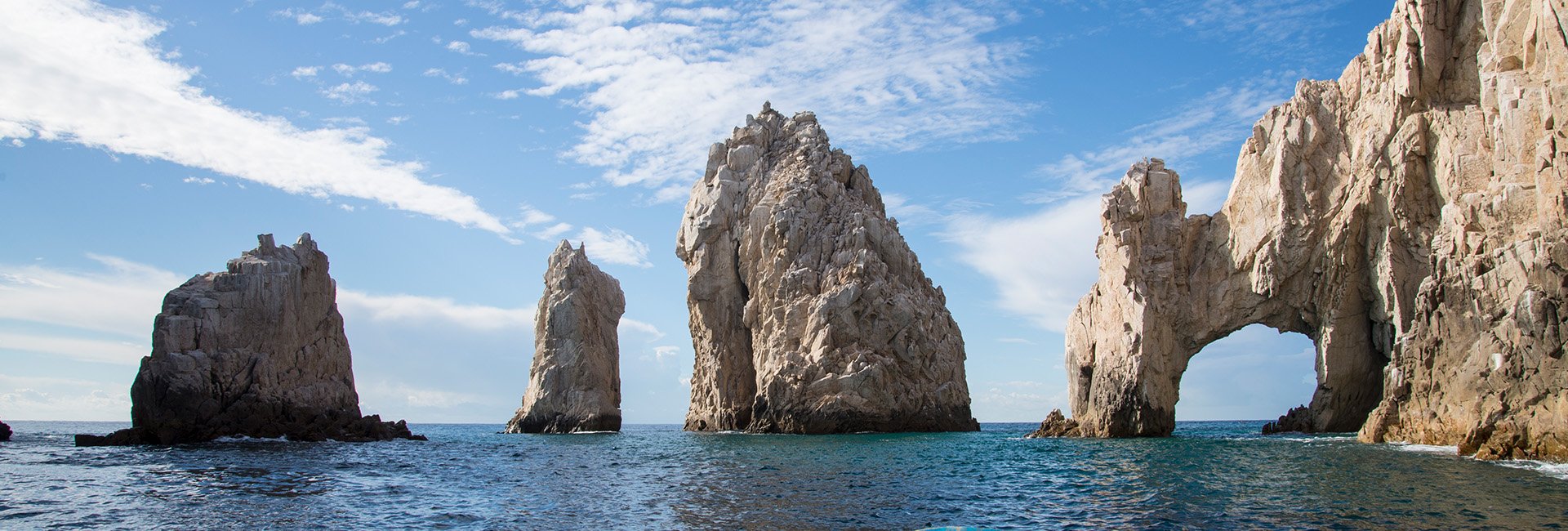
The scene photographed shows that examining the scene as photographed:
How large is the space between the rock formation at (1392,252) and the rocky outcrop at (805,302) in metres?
16.6

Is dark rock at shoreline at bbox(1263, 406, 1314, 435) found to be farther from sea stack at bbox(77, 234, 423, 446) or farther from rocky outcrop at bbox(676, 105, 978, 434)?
sea stack at bbox(77, 234, 423, 446)

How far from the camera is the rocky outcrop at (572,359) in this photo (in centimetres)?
7556

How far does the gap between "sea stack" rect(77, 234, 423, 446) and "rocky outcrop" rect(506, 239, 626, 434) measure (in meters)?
18.0

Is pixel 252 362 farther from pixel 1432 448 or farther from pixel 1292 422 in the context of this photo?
pixel 1292 422

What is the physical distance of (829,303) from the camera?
227ft

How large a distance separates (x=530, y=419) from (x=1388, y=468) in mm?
62174

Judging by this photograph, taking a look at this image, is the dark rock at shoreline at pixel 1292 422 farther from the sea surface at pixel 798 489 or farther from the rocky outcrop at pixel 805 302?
the rocky outcrop at pixel 805 302

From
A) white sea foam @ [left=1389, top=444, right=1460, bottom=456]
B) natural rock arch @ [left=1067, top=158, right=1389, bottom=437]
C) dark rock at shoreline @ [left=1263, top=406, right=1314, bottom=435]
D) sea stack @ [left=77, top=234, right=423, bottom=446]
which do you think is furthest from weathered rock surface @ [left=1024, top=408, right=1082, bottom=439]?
sea stack @ [left=77, top=234, right=423, bottom=446]

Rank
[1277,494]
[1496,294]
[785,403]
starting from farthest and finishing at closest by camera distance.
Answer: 1. [785,403]
2. [1496,294]
3. [1277,494]

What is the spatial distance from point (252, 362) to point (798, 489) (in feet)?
117

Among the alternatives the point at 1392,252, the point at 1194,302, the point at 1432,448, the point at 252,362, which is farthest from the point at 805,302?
the point at 1432,448

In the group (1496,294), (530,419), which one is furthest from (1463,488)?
(530,419)

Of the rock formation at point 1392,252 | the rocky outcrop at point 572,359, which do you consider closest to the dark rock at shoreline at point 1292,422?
the rock formation at point 1392,252

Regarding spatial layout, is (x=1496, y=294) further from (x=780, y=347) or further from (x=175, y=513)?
(x=780, y=347)
